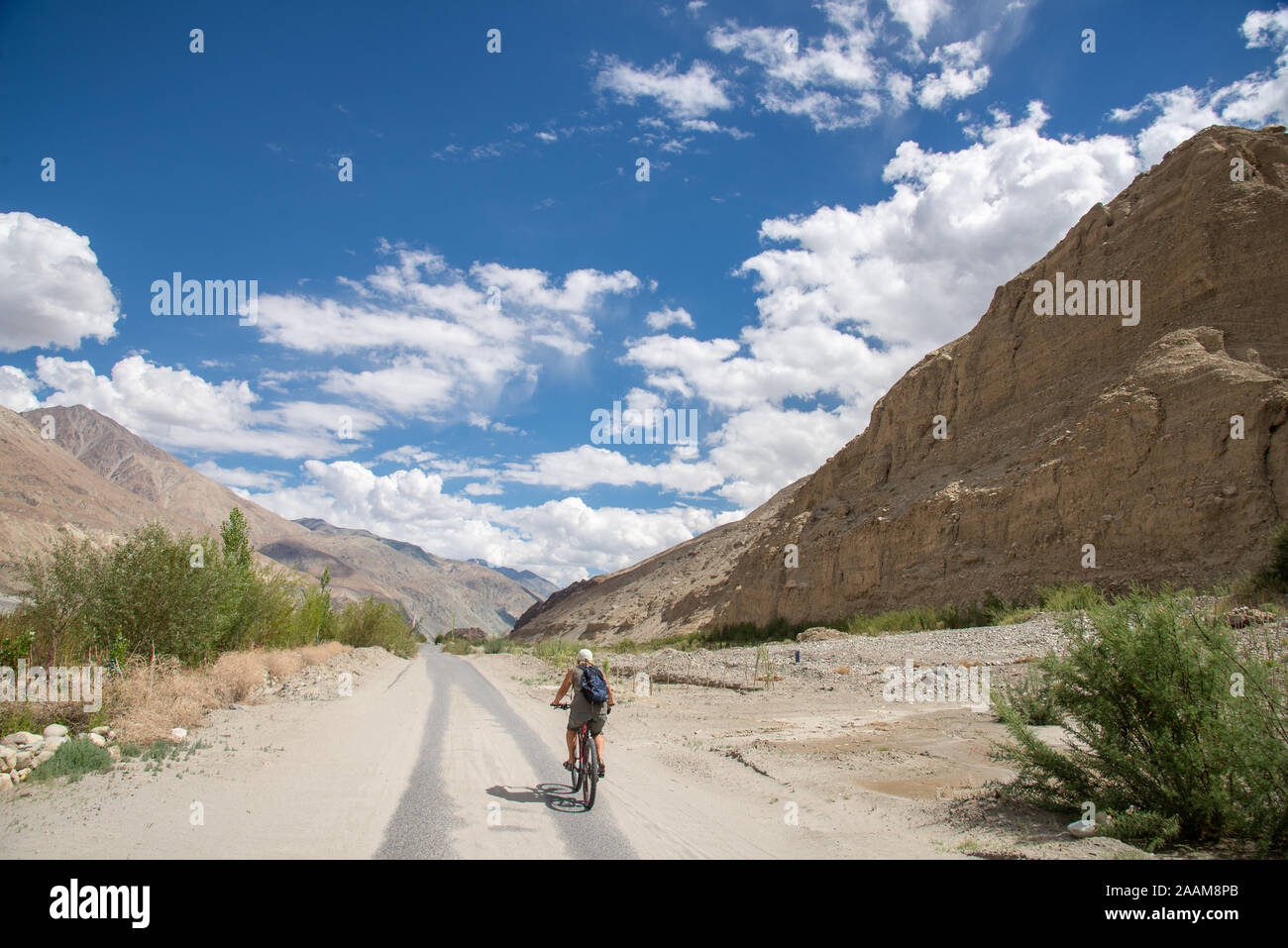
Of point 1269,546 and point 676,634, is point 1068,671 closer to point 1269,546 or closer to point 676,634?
point 1269,546

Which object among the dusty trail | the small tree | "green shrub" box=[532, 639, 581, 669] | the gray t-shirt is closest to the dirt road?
the dusty trail

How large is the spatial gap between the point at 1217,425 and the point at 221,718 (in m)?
30.6

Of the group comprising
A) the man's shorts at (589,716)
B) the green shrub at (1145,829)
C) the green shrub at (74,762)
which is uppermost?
the man's shorts at (589,716)

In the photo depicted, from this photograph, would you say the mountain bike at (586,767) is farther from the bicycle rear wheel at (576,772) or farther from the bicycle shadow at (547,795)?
the bicycle shadow at (547,795)

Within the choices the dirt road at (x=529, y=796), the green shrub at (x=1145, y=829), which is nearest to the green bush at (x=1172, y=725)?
the green shrub at (x=1145, y=829)

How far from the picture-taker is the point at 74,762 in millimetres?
8344

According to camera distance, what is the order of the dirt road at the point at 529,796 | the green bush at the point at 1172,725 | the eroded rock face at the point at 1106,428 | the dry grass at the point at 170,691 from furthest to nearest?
the eroded rock face at the point at 1106,428 → the dry grass at the point at 170,691 → the dirt road at the point at 529,796 → the green bush at the point at 1172,725

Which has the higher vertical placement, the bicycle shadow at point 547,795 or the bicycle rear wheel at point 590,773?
the bicycle rear wheel at point 590,773

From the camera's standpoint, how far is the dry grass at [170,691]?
11156 mm

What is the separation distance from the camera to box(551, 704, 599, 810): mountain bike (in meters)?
7.63

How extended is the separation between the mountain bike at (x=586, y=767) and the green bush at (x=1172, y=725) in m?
4.29

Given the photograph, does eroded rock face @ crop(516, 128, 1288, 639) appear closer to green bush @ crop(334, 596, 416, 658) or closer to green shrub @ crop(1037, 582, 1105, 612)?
green shrub @ crop(1037, 582, 1105, 612)

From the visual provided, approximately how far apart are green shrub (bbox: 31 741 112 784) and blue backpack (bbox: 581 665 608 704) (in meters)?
5.76
